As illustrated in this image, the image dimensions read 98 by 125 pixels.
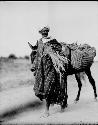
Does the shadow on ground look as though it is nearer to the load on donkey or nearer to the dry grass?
the load on donkey

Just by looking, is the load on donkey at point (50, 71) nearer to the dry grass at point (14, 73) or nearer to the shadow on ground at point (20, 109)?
the shadow on ground at point (20, 109)

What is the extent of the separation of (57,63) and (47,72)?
34 cm

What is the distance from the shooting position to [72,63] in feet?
46.5

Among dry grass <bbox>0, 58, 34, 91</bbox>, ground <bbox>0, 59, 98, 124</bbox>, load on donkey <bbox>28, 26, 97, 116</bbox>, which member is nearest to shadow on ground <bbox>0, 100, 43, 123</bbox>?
ground <bbox>0, 59, 98, 124</bbox>

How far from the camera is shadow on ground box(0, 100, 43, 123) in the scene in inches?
538

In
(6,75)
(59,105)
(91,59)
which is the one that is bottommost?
(6,75)

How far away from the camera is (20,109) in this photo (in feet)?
48.0

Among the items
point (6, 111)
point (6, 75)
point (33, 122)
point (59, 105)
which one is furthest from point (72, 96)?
point (6, 75)

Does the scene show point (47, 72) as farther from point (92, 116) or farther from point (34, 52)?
point (92, 116)

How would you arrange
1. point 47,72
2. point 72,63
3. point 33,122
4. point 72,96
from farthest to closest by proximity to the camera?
point 72,96 → point 72,63 → point 47,72 → point 33,122

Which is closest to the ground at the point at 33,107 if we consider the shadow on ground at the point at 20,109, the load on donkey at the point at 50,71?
the shadow on ground at the point at 20,109

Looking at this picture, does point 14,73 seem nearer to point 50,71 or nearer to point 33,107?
point 33,107

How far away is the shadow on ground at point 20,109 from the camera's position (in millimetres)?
13667

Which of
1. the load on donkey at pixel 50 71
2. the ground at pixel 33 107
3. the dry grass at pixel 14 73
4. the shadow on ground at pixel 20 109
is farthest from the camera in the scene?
the dry grass at pixel 14 73
